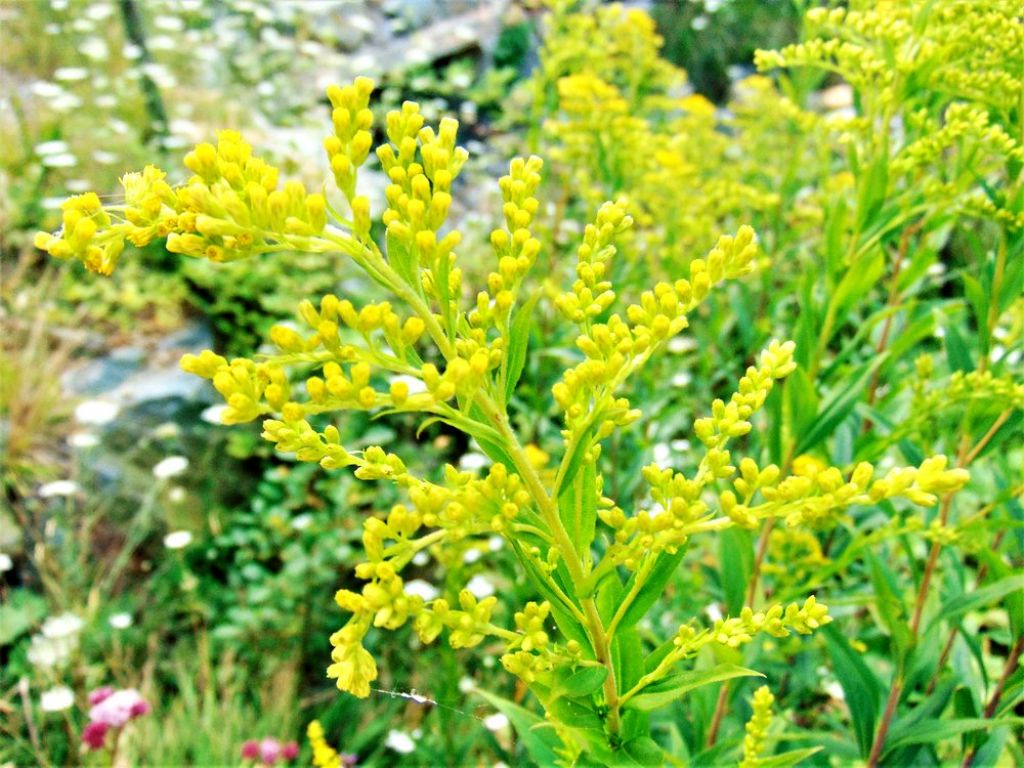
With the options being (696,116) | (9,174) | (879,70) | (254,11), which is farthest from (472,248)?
(254,11)

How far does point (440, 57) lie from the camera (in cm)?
655

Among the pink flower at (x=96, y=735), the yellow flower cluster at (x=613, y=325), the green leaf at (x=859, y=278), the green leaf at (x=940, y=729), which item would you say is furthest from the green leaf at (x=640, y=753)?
the pink flower at (x=96, y=735)

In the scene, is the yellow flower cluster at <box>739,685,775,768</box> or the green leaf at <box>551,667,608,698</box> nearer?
the green leaf at <box>551,667,608,698</box>

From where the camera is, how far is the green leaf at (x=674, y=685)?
2.51 ft

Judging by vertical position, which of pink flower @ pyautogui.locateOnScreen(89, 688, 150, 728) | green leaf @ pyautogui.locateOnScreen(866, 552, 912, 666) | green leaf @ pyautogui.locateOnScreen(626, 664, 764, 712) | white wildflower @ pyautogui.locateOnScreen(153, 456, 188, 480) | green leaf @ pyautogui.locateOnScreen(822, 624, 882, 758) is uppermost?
green leaf @ pyautogui.locateOnScreen(626, 664, 764, 712)

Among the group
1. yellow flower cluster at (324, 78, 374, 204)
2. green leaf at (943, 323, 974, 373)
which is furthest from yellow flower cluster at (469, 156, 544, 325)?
green leaf at (943, 323, 974, 373)

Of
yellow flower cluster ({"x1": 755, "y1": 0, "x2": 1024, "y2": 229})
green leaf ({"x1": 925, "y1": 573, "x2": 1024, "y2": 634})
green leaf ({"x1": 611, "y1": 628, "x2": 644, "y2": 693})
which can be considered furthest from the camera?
yellow flower cluster ({"x1": 755, "y1": 0, "x2": 1024, "y2": 229})

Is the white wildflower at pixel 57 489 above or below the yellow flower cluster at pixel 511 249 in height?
below

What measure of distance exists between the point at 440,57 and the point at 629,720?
645cm

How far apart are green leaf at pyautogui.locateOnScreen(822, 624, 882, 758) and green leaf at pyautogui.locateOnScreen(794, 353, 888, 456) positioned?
293 millimetres

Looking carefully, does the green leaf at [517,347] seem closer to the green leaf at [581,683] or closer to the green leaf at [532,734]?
the green leaf at [581,683]

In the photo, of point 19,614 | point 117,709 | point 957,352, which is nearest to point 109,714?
point 117,709

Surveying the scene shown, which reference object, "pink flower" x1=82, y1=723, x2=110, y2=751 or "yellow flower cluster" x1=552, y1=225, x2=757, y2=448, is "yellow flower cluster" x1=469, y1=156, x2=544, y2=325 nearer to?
"yellow flower cluster" x1=552, y1=225, x2=757, y2=448

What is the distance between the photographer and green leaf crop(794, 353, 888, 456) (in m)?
1.32
